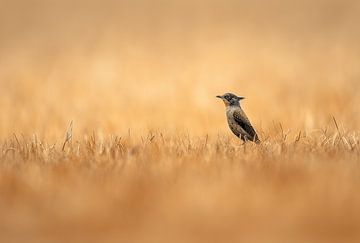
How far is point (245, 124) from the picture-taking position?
20.2 ft

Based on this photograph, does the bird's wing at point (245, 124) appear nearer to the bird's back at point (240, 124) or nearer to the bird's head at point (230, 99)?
the bird's back at point (240, 124)

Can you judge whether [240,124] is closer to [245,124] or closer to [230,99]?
[245,124]

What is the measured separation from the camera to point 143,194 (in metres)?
3.60

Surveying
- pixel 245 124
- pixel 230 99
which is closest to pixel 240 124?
pixel 245 124

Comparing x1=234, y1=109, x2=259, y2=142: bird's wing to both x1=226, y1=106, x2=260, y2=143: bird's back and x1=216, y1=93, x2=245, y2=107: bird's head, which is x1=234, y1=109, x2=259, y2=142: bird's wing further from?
x1=216, y1=93, x2=245, y2=107: bird's head

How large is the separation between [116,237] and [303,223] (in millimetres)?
797

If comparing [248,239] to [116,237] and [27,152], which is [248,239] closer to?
[116,237]

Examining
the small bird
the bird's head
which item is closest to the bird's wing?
the small bird

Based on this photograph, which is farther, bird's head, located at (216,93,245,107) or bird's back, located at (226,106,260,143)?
bird's head, located at (216,93,245,107)

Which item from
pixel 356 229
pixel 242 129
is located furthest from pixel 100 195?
pixel 242 129

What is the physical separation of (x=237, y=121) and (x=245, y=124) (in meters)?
0.11

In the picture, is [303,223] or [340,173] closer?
[303,223]

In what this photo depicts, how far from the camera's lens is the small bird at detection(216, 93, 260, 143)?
6.08 metres

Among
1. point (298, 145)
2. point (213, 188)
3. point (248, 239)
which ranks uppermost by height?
point (298, 145)
